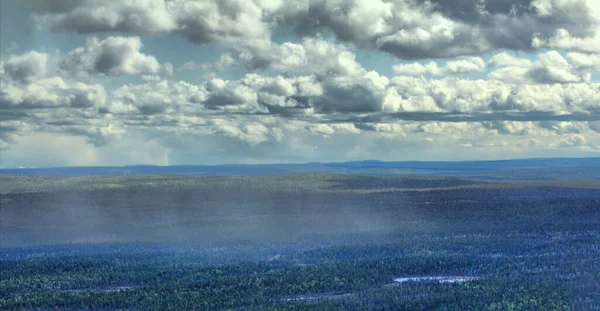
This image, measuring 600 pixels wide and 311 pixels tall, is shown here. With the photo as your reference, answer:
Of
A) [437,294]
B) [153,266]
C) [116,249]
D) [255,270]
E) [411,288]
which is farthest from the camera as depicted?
[116,249]

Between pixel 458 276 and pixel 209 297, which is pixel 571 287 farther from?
pixel 209 297

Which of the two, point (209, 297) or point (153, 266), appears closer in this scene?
point (209, 297)

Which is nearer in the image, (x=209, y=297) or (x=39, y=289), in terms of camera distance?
(x=209, y=297)

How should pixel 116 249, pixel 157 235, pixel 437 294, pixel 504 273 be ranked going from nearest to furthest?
pixel 437 294 → pixel 504 273 → pixel 116 249 → pixel 157 235

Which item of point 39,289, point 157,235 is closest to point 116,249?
point 157,235

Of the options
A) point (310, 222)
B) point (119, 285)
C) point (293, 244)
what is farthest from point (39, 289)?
point (310, 222)

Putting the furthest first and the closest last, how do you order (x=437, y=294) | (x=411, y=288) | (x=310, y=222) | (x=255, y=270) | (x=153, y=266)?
(x=310, y=222), (x=153, y=266), (x=255, y=270), (x=411, y=288), (x=437, y=294)

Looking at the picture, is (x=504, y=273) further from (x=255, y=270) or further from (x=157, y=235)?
(x=157, y=235)

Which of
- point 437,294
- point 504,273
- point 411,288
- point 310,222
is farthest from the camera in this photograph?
point 310,222
